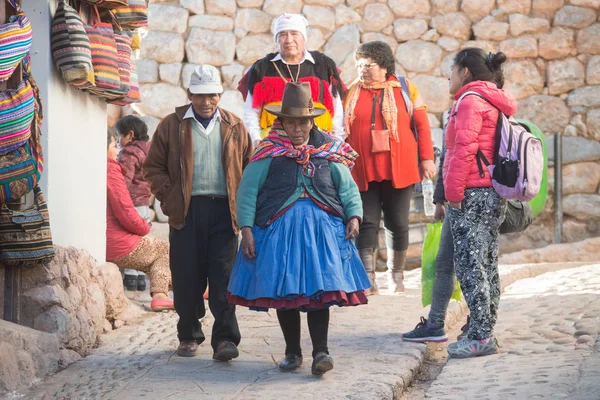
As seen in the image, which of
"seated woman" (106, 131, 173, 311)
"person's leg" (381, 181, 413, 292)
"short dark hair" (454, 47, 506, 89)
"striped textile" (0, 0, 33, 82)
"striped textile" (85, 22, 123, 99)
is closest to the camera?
"striped textile" (0, 0, 33, 82)

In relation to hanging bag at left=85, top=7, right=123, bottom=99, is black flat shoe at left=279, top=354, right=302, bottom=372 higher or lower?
lower

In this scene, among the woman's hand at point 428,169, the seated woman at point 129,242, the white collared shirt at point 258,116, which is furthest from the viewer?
the woman's hand at point 428,169

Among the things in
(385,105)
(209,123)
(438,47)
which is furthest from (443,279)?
(438,47)

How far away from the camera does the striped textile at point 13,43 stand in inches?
185

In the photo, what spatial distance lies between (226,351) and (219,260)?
21.0 inches

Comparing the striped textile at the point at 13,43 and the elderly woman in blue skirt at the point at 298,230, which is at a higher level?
the striped textile at the point at 13,43

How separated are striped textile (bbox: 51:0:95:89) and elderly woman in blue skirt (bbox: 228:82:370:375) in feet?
3.85

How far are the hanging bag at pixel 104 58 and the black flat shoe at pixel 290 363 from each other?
206 centimetres

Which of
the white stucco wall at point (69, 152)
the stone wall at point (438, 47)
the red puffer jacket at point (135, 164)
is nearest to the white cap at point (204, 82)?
the white stucco wall at point (69, 152)

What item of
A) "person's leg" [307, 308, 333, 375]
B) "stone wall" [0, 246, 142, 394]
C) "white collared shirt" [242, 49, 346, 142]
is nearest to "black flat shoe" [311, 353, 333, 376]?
"person's leg" [307, 308, 333, 375]

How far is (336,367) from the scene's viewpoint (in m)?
5.12

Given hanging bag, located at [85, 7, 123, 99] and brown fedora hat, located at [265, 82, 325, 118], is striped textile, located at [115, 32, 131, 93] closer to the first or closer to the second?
hanging bag, located at [85, 7, 123, 99]

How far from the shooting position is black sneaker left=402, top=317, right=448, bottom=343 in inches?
231

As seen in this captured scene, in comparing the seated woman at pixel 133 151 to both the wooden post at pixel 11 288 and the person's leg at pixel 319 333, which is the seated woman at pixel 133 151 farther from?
the person's leg at pixel 319 333
